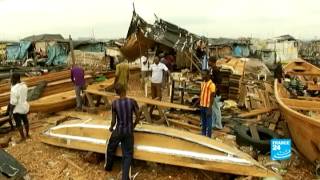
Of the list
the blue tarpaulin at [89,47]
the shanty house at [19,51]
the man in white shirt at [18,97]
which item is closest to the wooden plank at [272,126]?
the man in white shirt at [18,97]

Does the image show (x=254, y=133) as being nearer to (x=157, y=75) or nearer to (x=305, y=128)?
(x=305, y=128)

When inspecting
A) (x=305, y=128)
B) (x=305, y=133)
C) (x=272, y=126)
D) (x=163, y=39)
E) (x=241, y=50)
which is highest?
(x=163, y=39)

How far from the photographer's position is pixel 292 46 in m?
37.9

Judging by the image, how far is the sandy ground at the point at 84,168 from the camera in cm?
760

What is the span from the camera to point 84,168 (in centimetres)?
805

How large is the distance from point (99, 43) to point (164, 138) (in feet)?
92.0

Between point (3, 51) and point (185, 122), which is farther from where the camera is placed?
point (3, 51)

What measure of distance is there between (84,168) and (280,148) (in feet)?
12.6

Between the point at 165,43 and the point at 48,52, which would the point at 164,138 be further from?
the point at 48,52

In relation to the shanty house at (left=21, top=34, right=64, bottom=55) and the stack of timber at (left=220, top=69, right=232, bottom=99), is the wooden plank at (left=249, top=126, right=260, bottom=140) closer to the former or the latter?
the stack of timber at (left=220, top=69, right=232, bottom=99)

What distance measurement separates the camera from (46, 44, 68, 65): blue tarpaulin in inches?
1250

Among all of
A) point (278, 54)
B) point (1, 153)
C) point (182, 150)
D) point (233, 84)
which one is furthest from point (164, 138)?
point (278, 54)

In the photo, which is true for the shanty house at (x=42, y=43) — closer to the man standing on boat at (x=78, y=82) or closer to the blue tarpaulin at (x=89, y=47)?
the blue tarpaulin at (x=89, y=47)

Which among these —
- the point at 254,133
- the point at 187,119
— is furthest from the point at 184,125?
the point at 254,133
